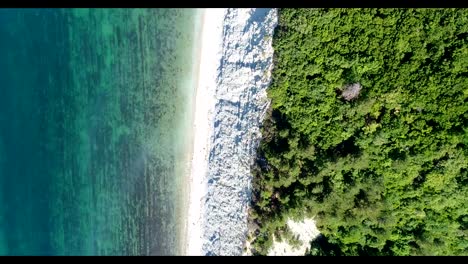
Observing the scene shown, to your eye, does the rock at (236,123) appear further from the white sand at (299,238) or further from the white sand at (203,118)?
the white sand at (299,238)

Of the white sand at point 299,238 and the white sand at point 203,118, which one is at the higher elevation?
the white sand at point 203,118

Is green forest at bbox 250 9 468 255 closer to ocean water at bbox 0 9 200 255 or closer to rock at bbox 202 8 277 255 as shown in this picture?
rock at bbox 202 8 277 255

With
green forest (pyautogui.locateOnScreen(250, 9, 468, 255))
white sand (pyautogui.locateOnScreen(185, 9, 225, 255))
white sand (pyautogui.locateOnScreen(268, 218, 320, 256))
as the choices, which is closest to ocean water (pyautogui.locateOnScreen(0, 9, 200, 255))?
white sand (pyautogui.locateOnScreen(185, 9, 225, 255))

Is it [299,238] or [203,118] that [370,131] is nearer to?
[299,238]

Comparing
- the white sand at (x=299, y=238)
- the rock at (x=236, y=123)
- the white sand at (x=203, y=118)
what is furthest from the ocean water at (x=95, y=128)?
the white sand at (x=299, y=238)

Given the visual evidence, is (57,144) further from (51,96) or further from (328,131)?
(328,131)

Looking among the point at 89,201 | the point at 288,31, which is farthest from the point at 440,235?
the point at 89,201
